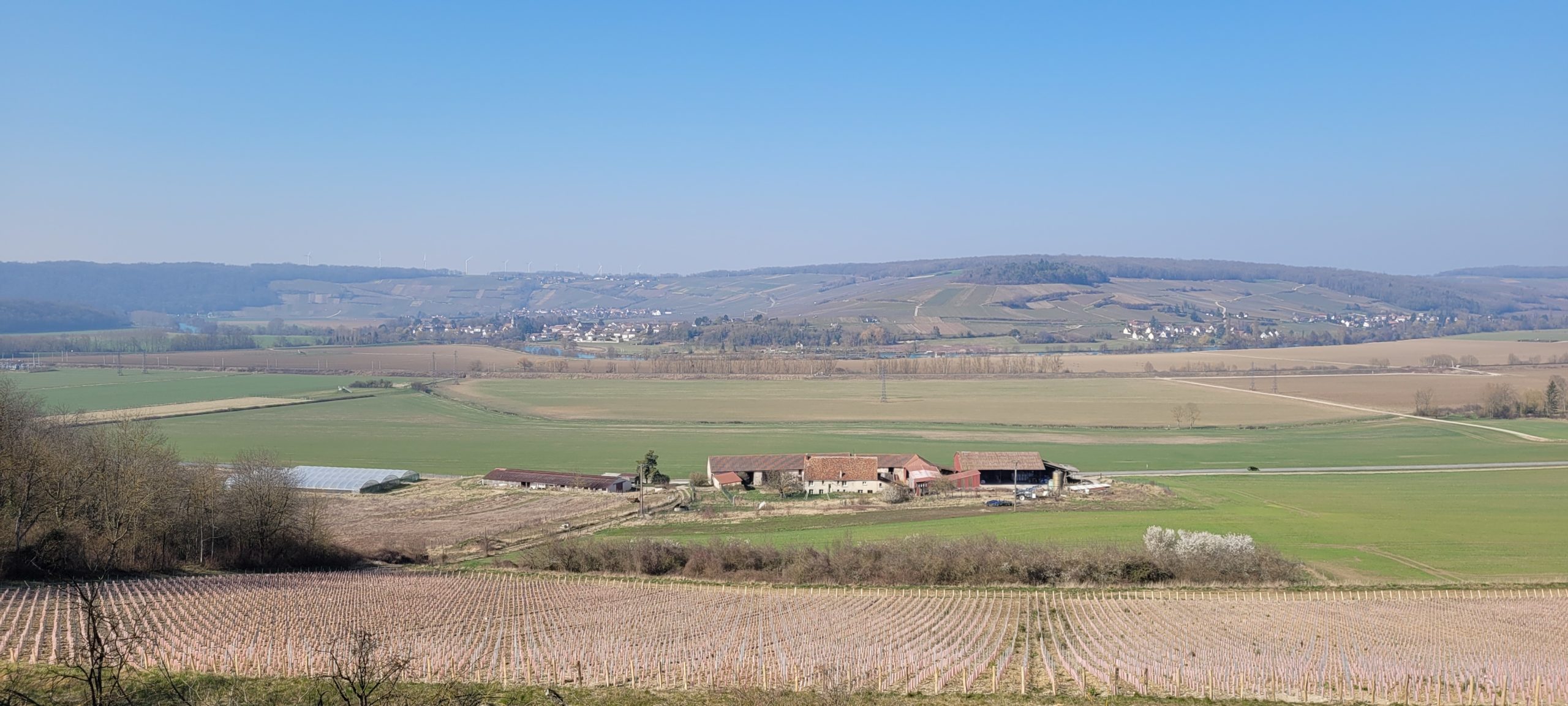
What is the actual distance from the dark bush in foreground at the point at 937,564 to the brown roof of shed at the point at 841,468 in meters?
18.5

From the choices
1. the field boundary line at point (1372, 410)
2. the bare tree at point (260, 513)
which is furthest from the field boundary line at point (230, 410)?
the field boundary line at point (1372, 410)

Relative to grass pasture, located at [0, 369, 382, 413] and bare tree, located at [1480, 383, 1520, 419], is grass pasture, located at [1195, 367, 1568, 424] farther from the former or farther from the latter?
grass pasture, located at [0, 369, 382, 413]

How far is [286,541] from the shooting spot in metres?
29.5

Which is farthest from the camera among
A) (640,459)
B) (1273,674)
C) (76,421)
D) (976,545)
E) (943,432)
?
(943,432)

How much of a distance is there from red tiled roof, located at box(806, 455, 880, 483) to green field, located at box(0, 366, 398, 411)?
169ft

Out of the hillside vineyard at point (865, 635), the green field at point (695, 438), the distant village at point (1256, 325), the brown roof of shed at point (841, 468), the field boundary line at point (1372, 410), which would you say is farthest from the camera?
the distant village at point (1256, 325)

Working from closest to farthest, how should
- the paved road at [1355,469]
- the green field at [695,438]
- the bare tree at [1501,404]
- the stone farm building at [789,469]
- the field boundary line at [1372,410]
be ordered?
1. the stone farm building at [789,469]
2. the paved road at [1355,469]
3. the green field at [695,438]
4. the field boundary line at [1372,410]
5. the bare tree at [1501,404]

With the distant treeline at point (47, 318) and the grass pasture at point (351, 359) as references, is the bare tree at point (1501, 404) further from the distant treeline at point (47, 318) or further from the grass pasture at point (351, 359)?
the distant treeline at point (47, 318)

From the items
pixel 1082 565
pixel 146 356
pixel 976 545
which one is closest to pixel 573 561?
pixel 976 545

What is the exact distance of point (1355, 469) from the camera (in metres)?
49.9

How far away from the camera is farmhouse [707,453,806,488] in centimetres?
4853

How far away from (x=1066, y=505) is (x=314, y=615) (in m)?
29.5

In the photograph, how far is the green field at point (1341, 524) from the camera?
2933 cm

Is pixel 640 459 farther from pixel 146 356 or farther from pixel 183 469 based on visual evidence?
pixel 146 356
